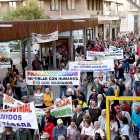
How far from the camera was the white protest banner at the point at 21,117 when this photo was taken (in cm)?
823

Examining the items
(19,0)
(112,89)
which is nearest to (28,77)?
(112,89)

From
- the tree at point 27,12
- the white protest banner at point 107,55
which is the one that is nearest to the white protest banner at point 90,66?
the white protest banner at point 107,55

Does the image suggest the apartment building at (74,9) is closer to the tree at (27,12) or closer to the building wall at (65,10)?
the building wall at (65,10)

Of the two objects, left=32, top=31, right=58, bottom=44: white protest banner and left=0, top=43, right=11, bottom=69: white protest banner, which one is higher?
left=32, top=31, right=58, bottom=44: white protest banner

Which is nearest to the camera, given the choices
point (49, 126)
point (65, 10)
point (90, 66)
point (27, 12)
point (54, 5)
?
point (49, 126)

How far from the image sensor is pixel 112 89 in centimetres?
1245

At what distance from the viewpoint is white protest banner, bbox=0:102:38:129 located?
823 centimetres

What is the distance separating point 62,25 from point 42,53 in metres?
6.43

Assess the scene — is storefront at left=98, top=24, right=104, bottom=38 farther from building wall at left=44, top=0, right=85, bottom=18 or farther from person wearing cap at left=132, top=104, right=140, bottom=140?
person wearing cap at left=132, top=104, right=140, bottom=140

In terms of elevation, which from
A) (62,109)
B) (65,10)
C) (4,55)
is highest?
(65,10)

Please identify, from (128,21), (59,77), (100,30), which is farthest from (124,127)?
(128,21)

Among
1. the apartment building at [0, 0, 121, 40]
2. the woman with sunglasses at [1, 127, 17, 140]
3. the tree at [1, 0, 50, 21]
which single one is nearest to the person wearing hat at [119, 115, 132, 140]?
the woman with sunglasses at [1, 127, 17, 140]

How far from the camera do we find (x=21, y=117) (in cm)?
835

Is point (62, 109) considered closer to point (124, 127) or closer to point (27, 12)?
point (124, 127)
